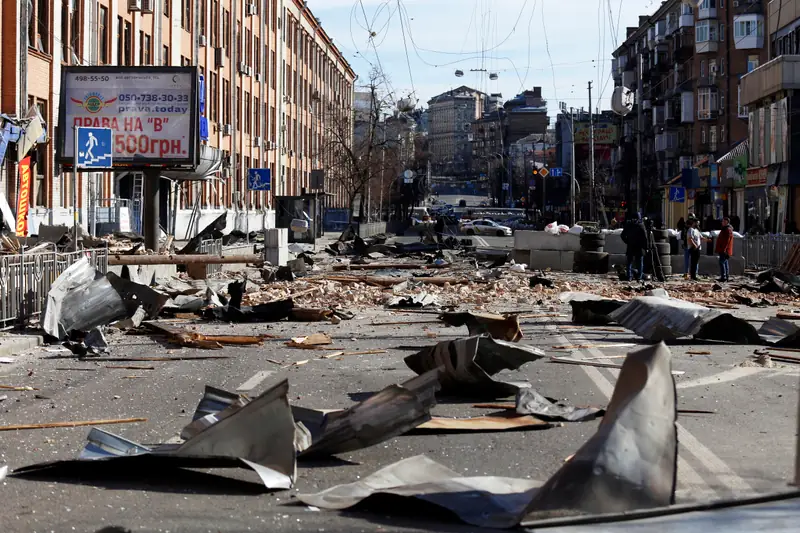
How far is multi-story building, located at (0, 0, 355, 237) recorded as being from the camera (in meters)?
33.3

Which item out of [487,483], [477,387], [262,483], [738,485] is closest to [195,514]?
[262,483]

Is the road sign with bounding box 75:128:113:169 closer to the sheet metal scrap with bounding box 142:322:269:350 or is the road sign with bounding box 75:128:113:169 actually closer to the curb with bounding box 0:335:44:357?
the curb with bounding box 0:335:44:357

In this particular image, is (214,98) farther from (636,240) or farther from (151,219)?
(636,240)

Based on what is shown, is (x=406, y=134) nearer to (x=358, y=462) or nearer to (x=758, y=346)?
(x=758, y=346)

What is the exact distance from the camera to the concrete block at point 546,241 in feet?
114

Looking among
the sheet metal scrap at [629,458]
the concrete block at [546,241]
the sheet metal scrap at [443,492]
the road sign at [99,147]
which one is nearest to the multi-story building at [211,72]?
the road sign at [99,147]

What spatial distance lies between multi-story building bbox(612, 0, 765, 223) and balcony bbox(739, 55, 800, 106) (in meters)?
14.5

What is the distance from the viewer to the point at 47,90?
34312 mm

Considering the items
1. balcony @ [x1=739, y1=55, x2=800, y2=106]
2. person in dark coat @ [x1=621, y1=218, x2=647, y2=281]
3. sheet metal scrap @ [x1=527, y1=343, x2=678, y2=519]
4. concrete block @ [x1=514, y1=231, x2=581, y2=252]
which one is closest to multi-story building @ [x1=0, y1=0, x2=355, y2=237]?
concrete block @ [x1=514, y1=231, x2=581, y2=252]

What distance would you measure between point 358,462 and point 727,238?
24464mm

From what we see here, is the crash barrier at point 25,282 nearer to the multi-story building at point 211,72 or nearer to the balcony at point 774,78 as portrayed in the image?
the multi-story building at point 211,72

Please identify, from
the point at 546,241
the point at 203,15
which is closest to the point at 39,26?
the point at 546,241

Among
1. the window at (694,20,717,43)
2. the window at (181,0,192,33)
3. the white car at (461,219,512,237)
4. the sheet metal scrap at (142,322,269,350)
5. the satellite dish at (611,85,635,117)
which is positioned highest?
the window at (694,20,717,43)

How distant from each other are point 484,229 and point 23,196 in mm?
52835
